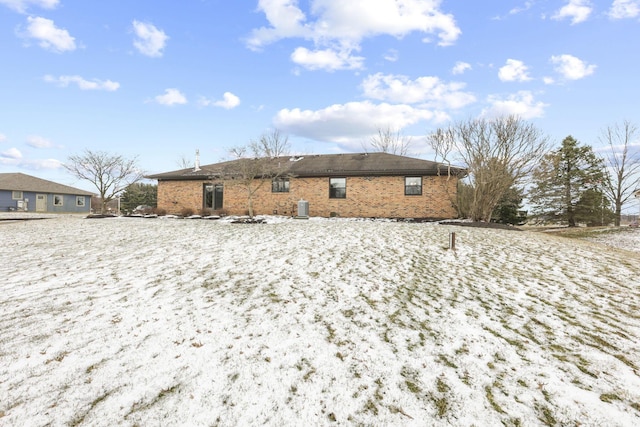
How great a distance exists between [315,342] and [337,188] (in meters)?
15.9

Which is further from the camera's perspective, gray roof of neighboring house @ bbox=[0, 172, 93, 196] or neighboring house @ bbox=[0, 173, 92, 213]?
gray roof of neighboring house @ bbox=[0, 172, 93, 196]

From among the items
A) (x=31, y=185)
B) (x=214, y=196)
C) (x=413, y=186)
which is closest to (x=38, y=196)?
(x=31, y=185)

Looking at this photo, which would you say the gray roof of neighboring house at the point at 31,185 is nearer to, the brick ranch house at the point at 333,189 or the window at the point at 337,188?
the brick ranch house at the point at 333,189

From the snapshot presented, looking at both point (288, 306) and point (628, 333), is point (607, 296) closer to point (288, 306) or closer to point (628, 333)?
point (628, 333)

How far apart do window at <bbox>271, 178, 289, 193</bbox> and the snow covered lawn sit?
1297cm

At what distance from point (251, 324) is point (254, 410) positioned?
155cm

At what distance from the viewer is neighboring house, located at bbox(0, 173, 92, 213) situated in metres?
32.2

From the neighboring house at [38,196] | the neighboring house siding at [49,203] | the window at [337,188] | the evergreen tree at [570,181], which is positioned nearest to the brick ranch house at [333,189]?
the window at [337,188]

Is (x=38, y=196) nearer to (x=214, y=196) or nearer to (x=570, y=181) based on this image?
(x=214, y=196)

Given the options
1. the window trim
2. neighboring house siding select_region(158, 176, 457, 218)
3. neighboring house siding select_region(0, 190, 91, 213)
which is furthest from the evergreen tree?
neighboring house siding select_region(0, 190, 91, 213)

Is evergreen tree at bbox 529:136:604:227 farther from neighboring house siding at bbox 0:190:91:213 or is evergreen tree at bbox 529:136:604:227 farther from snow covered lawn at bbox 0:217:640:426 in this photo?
neighboring house siding at bbox 0:190:91:213

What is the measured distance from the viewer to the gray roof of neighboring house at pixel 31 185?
32688 mm

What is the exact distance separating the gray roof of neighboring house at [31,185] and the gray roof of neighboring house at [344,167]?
76.5 feet

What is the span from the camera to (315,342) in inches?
141
